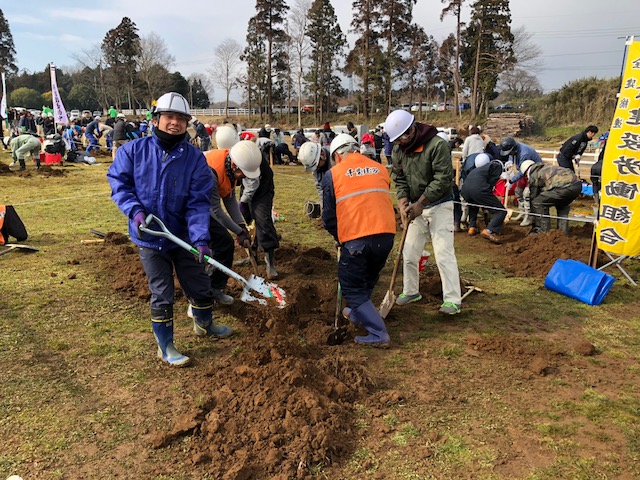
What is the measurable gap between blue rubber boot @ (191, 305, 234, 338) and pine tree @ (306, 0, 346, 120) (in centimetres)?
4669

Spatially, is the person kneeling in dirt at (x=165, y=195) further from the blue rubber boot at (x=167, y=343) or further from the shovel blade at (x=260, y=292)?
the shovel blade at (x=260, y=292)

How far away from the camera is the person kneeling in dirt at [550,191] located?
741cm

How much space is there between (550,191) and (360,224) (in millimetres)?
5099

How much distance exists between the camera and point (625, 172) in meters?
5.38

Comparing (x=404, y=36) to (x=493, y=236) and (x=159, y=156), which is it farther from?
(x=159, y=156)

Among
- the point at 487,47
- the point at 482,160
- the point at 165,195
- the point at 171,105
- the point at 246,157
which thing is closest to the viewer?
the point at 171,105

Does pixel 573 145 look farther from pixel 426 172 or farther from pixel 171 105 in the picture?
pixel 171 105

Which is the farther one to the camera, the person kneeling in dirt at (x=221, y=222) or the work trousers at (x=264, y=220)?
the work trousers at (x=264, y=220)

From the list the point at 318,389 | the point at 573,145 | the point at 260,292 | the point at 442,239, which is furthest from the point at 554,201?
the point at 318,389

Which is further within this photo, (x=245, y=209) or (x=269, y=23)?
(x=269, y=23)

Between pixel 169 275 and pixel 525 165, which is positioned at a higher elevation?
pixel 525 165

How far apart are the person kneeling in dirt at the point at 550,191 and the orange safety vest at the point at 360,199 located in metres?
4.64

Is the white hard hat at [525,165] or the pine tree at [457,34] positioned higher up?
the pine tree at [457,34]

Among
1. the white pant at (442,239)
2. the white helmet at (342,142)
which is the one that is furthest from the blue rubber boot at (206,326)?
the white pant at (442,239)
